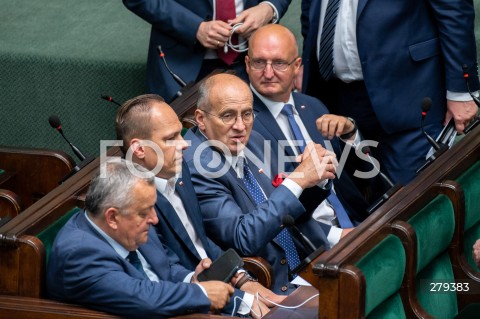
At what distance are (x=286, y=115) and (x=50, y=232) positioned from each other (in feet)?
2.97

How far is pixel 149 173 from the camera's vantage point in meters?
2.65

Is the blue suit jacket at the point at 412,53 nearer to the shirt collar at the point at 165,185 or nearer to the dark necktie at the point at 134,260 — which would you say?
the shirt collar at the point at 165,185

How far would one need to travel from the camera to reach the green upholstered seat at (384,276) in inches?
103

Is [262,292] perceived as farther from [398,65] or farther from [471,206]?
[398,65]

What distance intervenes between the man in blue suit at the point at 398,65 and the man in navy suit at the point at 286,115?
8.8 inches

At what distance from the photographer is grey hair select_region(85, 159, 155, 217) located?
2.55 meters

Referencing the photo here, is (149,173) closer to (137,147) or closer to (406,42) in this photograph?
(137,147)

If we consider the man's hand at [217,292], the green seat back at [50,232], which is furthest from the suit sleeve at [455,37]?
the green seat back at [50,232]

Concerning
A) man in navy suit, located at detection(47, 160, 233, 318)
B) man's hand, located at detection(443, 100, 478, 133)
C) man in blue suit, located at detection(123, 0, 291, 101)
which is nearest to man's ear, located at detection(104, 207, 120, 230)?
man in navy suit, located at detection(47, 160, 233, 318)

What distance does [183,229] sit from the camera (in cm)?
288

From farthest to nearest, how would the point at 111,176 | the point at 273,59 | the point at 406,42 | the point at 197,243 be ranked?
the point at 406,42 → the point at 273,59 → the point at 197,243 → the point at 111,176

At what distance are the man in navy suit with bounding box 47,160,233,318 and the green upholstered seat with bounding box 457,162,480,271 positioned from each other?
30.7 inches

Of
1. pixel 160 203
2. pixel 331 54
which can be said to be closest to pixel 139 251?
pixel 160 203

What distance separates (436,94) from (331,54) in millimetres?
341
